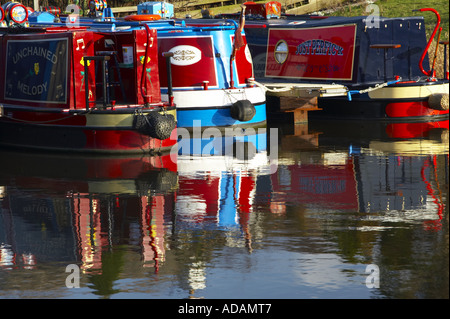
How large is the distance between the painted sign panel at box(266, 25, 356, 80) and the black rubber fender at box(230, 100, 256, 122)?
3598mm

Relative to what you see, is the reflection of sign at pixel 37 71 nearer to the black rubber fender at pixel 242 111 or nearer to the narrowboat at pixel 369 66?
the black rubber fender at pixel 242 111

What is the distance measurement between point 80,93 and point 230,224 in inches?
256

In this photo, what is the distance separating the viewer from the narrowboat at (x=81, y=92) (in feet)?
54.0

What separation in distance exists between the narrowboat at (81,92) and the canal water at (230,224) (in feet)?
1.51

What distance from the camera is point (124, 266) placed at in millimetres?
9430

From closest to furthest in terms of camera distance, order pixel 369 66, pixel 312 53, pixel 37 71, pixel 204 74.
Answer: pixel 37 71, pixel 204 74, pixel 369 66, pixel 312 53

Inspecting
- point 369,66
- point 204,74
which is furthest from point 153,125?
point 369,66

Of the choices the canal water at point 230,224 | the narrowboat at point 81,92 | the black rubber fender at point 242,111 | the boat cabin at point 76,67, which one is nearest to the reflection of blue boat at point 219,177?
the canal water at point 230,224

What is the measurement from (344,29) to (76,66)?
750 cm

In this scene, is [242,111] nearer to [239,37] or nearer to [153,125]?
[239,37]

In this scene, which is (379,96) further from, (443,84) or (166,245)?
(166,245)

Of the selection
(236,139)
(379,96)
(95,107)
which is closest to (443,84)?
(379,96)

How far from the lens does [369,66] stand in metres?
21.6

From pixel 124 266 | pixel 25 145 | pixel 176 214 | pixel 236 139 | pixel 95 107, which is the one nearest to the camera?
pixel 124 266
